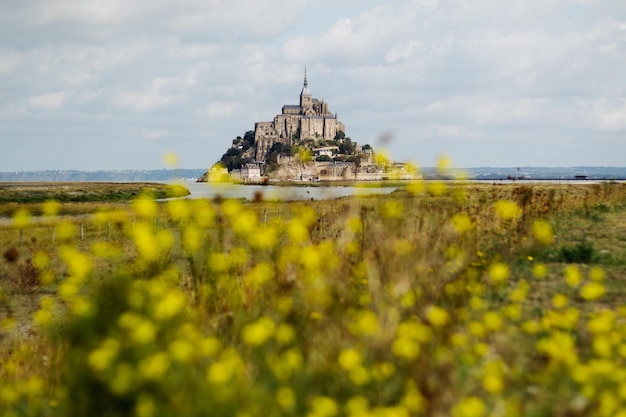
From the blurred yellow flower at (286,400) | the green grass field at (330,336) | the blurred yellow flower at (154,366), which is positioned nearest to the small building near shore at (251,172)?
the green grass field at (330,336)

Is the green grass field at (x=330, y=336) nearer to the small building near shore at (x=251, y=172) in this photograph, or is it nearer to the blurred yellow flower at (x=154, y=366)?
the blurred yellow flower at (x=154, y=366)

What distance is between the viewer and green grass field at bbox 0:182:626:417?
398 centimetres

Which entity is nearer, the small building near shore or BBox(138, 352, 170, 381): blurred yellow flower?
BBox(138, 352, 170, 381): blurred yellow flower

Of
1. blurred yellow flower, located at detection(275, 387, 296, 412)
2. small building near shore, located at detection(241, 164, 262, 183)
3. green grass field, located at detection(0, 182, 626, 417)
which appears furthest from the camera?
small building near shore, located at detection(241, 164, 262, 183)

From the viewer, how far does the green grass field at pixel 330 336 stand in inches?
157

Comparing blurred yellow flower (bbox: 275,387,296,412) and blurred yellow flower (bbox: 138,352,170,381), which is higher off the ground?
blurred yellow flower (bbox: 138,352,170,381)

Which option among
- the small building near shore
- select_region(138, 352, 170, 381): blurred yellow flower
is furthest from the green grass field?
the small building near shore

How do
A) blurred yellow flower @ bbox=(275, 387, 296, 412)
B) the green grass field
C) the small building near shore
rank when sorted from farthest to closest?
the small building near shore < the green grass field < blurred yellow flower @ bbox=(275, 387, 296, 412)

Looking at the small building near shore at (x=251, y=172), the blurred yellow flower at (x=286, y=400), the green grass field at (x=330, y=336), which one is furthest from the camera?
the small building near shore at (x=251, y=172)

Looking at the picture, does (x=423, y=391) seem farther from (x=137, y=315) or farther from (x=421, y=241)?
(x=421, y=241)

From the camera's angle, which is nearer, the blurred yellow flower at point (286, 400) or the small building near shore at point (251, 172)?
the blurred yellow flower at point (286, 400)

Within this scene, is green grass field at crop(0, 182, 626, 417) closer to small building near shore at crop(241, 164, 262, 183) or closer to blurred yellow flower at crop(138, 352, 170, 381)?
blurred yellow flower at crop(138, 352, 170, 381)

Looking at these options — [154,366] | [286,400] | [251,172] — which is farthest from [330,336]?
[251,172]

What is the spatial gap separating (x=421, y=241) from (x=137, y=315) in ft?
12.0
